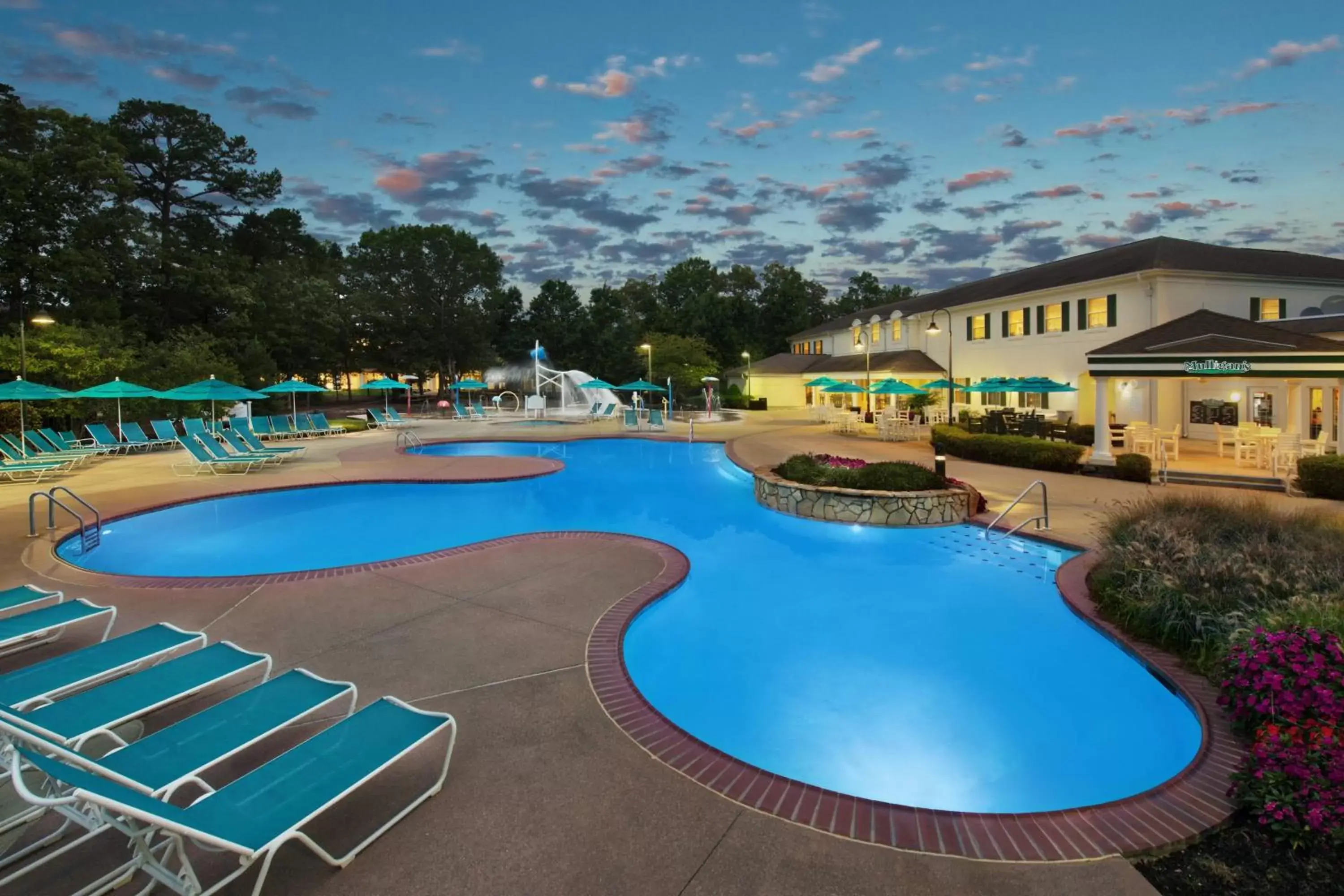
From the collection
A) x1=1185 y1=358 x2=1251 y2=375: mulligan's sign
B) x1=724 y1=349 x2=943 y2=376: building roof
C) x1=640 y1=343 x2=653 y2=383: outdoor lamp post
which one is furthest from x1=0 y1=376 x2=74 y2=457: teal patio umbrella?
x1=640 y1=343 x2=653 y2=383: outdoor lamp post

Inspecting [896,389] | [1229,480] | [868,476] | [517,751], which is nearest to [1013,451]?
[1229,480]

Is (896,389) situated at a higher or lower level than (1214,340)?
lower

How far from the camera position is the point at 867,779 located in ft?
13.6

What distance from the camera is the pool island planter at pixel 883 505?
10.0 metres

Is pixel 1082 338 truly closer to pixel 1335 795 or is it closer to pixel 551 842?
pixel 1335 795

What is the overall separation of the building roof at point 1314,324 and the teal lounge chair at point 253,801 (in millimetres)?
21283

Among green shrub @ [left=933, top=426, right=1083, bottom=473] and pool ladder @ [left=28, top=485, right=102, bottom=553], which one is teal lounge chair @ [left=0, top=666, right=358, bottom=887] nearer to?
pool ladder @ [left=28, top=485, right=102, bottom=553]

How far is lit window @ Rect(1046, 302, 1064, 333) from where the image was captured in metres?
23.0

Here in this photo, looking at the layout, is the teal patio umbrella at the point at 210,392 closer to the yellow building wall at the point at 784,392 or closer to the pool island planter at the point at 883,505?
the pool island planter at the point at 883,505

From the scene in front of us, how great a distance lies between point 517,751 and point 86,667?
264cm

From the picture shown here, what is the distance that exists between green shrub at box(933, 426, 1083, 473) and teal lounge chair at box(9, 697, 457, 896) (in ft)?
39.3

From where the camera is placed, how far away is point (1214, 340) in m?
13.9

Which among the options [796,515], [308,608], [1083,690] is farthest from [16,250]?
[1083,690]

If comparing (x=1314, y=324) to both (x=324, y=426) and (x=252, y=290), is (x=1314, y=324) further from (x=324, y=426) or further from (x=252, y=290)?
(x=252, y=290)
